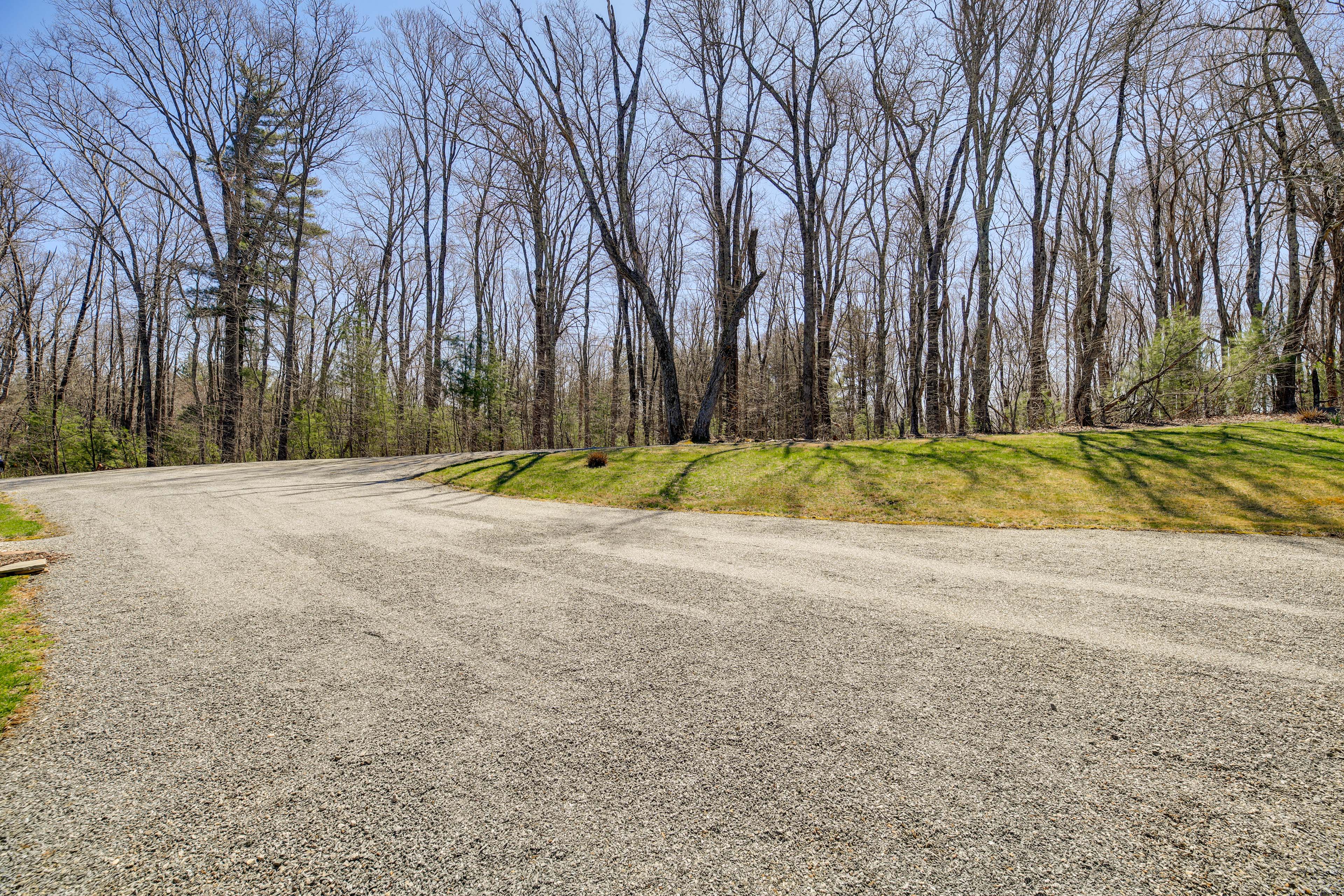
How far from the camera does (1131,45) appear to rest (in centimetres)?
1128

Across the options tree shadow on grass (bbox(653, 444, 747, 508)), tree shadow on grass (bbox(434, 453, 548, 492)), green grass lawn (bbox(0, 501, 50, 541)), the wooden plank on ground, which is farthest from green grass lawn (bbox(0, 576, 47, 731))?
tree shadow on grass (bbox(434, 453, 548, 492))

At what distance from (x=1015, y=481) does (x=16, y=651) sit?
9959mm

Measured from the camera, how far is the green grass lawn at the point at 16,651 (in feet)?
8.34

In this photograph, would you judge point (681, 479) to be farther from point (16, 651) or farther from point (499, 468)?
point (16, 651)

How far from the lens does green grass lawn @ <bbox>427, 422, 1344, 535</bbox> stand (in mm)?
6043

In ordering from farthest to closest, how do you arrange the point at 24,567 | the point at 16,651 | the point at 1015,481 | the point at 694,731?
the point at 1015,481
the point at 24,567
the point at 16,651
the point at 694,731

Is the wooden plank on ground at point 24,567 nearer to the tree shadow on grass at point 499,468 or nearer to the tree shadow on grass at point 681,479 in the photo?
the tree shadow on grass at point 499,468

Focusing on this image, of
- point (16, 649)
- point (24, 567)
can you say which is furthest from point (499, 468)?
point (16, 649)

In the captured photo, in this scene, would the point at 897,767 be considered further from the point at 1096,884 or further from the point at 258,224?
the point at 258,224

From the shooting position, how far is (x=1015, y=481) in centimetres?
761

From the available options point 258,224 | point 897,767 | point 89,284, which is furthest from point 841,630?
point 89,284

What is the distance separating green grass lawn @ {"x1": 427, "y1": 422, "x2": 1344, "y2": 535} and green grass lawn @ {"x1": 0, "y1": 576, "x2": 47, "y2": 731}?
598cm

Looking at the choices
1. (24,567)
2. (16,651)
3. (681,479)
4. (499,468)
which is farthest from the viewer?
(499,468)

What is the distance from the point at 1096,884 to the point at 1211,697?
1.57 metres
